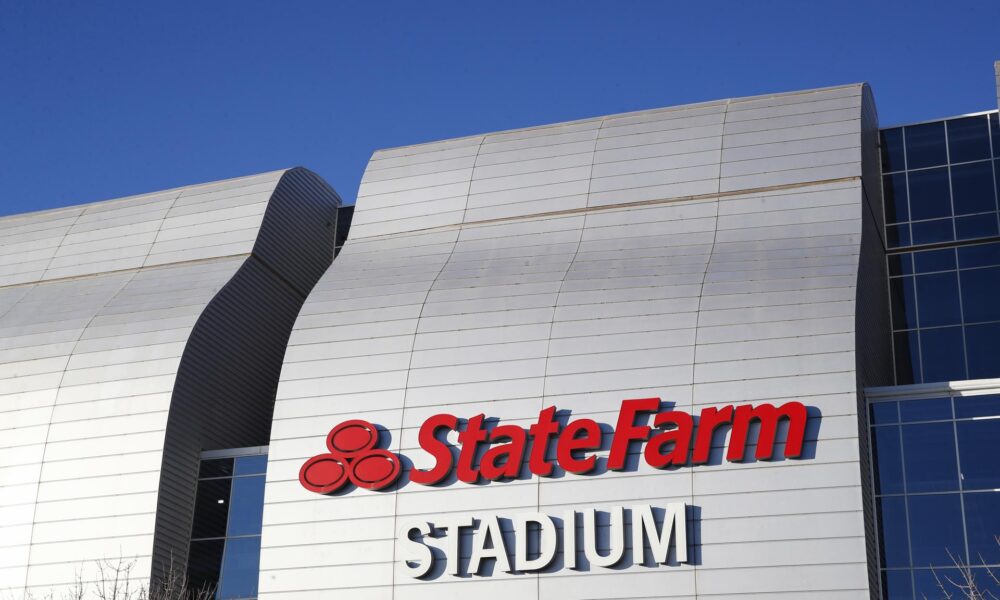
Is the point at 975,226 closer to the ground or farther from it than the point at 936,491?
farther from it

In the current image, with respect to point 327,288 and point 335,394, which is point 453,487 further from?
point 327,288

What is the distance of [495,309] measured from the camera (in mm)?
39219

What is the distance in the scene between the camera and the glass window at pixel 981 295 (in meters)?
43.4

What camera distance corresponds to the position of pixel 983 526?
33.6m

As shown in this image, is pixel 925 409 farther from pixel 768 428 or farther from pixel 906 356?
pixel 906 356

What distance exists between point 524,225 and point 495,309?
206 inches

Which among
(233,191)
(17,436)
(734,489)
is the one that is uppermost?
(233,191)

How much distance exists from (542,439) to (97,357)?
16882 mm

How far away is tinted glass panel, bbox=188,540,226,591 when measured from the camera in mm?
41375

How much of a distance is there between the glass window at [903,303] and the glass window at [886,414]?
921cm

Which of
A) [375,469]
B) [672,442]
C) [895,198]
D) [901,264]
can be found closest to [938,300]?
[901,264]

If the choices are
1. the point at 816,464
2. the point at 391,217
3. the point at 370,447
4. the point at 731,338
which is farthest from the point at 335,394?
the point at 816,464

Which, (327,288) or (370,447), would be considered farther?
(327,288)

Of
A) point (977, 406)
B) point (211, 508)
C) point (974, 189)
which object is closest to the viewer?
point (977, 406)
